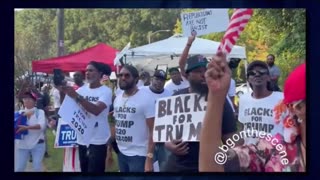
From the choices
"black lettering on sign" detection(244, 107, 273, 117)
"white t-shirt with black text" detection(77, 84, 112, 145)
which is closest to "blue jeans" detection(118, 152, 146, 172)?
"white t-shirt with black text" detection(77, 84, 112, 145)

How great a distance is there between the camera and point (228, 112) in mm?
5070

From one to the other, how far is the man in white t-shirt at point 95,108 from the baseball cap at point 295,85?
4.69 ft

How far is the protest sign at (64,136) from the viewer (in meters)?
5.09

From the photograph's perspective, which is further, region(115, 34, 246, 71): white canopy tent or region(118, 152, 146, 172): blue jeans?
region(118, 152, 146, 172): blue jeans

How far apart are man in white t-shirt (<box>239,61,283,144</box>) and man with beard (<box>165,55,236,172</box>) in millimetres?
114

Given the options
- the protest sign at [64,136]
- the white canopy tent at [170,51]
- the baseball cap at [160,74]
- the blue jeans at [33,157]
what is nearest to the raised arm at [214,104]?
the white canopy tent at [170,51]

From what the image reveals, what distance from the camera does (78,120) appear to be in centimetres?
513

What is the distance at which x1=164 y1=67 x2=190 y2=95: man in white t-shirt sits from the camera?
5043 millimetres

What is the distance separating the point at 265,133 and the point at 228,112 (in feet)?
1.16

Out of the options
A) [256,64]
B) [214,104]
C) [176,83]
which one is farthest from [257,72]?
[176,83]

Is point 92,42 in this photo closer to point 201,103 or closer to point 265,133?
point 201,103

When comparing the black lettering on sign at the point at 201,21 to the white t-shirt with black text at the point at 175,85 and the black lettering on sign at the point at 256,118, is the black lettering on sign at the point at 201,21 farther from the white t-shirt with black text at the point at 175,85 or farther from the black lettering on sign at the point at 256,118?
the black lettering on sign at the point at 256,118

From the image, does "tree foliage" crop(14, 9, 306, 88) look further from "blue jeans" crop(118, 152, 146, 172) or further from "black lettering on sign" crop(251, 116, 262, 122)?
"blue jeans" crop(118, 152, 146, 172)
